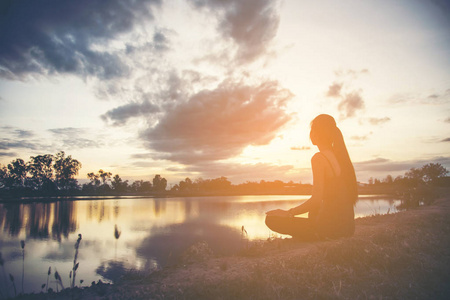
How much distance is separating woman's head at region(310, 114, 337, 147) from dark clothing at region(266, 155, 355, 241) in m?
0.73

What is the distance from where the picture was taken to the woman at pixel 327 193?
4.78 metres

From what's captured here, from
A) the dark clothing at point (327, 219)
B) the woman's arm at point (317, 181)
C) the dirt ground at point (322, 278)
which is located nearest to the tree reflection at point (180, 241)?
the dirt ground at point (322, 278)

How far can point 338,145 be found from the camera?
16.3 feet

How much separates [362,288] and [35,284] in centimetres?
764

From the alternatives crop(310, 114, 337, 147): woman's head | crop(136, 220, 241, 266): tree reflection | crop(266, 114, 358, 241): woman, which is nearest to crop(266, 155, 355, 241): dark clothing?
crop(266, 114, 358, 241): woman

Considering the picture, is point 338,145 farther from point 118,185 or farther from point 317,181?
point 118,185

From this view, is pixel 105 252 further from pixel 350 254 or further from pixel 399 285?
pixel 399 285

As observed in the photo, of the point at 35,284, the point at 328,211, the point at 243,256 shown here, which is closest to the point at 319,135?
the point at 328,211

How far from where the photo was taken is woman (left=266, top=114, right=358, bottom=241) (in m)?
4.78

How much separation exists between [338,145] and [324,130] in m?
0.42

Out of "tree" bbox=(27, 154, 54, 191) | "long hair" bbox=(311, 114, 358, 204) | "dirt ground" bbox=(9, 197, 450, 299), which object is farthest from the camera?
"tree" bbox=(27, 154, 54, 191)

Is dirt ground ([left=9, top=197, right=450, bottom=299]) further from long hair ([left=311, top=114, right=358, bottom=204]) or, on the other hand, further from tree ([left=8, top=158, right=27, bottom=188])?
tree ([left=8, top=158, right=27, bottom=188])

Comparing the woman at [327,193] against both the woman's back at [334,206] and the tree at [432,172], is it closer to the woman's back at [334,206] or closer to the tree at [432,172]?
the woman's back at [334,206]

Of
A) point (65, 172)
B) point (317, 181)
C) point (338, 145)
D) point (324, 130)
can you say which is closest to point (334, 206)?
point (317, 181)
